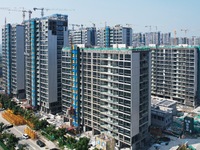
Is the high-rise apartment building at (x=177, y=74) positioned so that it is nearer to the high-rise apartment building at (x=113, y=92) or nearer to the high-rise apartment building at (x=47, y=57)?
the high-rise apartment building at (x=113, y=92)

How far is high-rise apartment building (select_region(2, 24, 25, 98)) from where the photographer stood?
104 meters

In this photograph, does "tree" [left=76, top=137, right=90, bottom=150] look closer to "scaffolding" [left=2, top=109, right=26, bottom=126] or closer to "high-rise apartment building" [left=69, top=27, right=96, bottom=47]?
"scaffolding" [left=2, top=109, right=26, bottom=126]

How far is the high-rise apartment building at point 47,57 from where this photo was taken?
3199 inches

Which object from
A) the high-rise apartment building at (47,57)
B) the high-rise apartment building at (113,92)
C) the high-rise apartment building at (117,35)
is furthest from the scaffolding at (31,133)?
the high-rise apartment building at (117,35)

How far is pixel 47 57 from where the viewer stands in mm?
81188

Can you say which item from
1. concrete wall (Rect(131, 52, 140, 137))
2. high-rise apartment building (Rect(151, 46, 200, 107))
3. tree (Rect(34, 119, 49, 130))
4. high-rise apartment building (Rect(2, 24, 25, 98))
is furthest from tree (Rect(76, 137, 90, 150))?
high-rise apartment building (Rect(2, 24, 25, 98))

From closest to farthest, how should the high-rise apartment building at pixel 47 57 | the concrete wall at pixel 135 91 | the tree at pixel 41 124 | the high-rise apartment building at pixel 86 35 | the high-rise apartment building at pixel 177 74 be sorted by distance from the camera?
1. the concrete wall at pixel 135 91
2. the tree at pixel 41 124
3. the high-rise apartment building at pixel 47 57
4. the high-rise apartment building at pixel 177 74
5. the high-rise apartment building at pixel 86 35

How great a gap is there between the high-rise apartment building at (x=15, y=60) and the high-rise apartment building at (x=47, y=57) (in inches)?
686

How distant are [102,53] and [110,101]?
38.8ft

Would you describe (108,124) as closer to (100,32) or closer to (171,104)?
(171,104)

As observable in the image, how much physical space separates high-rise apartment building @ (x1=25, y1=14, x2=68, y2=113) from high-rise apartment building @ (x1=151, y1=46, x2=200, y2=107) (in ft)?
126

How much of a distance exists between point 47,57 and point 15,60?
29737mm

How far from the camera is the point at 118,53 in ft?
180

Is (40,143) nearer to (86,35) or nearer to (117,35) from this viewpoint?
(117,35)
